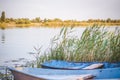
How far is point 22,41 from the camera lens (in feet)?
15.6

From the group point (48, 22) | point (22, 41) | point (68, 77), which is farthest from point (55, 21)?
point (68, 77)

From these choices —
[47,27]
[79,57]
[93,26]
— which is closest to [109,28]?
[93,26]

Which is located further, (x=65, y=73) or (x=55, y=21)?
(x=55, y=21)

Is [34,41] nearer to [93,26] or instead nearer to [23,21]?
[23,21]

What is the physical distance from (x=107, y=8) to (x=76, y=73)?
1.34 m

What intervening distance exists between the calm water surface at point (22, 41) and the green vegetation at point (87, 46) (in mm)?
94

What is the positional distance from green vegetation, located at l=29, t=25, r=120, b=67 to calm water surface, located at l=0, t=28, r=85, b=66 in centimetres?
9

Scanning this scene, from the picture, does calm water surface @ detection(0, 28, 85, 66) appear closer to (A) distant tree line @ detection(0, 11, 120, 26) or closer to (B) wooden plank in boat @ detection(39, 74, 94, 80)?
(A) distant tree line @ detection(0, 11, 120, 26)

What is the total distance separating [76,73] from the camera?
13.3 feet

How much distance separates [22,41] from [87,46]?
3.29 ft

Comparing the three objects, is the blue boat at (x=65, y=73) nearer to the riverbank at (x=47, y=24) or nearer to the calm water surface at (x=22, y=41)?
the calm water surface at (x=22, y=41)

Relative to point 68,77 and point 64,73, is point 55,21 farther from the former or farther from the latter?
point 68,77

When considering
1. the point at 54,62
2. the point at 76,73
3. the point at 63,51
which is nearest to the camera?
the point at 76,73

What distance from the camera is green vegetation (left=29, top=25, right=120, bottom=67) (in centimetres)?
471
